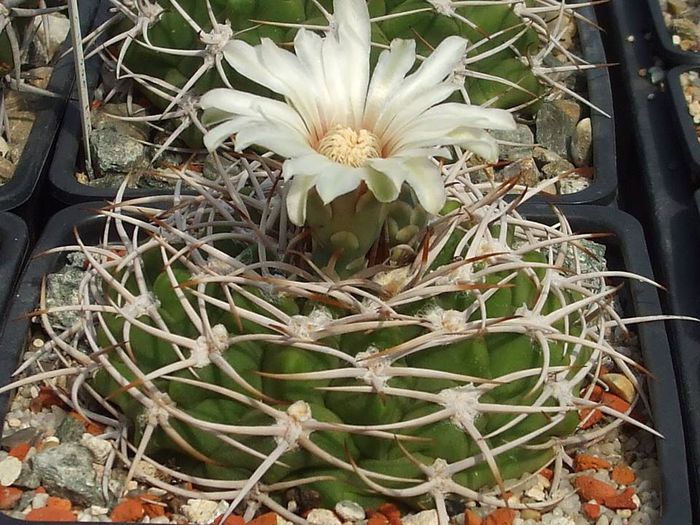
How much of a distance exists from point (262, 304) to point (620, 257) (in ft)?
2.48

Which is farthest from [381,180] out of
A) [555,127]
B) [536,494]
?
[555,127]

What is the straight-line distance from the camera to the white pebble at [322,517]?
1.22 meters

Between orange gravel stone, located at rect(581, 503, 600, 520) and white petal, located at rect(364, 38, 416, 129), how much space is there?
0.58 metres

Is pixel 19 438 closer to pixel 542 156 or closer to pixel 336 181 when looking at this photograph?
pixel 336 181

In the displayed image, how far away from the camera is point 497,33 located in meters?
1.85

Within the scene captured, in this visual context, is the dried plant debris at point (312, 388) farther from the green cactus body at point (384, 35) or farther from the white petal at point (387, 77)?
the green cactus body at point (384, 35)

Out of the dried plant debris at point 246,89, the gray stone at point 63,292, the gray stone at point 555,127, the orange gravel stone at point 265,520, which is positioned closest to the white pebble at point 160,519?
the orange gravel stone at point 265,520

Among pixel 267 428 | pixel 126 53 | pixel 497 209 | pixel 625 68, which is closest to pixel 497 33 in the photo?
pixel 625 68

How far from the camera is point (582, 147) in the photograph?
76.1 inches

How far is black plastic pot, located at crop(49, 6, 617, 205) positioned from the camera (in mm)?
1745

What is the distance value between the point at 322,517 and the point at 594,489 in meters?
0.37

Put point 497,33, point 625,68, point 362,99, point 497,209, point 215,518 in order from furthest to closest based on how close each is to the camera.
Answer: point 625,68 → point 497,33 → point 497,209 → point 215,518 → point 362,99

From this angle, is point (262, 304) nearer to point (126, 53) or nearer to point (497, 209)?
point (497, 209)

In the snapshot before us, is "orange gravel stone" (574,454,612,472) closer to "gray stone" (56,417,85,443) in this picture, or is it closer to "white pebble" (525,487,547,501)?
"white pebble" (525,487,547,501)
